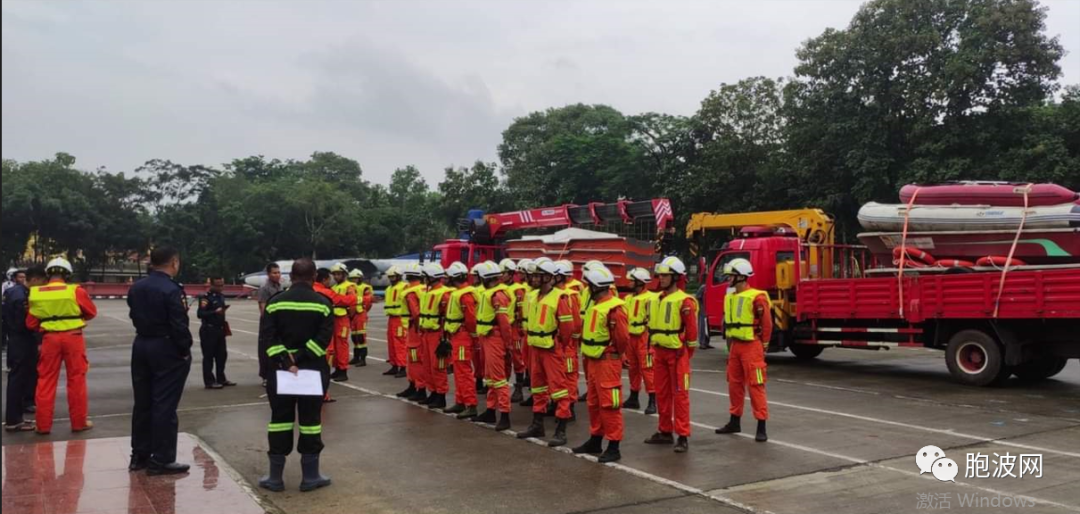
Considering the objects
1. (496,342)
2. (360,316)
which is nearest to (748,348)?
(496,342)

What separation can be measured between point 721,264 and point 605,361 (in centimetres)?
925

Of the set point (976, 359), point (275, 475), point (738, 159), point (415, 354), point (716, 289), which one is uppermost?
point (738, 159)

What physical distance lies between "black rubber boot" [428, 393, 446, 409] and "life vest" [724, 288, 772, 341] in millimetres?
3660

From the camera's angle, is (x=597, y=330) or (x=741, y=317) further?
(x=741, y=317)

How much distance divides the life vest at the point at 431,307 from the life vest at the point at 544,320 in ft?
6.23

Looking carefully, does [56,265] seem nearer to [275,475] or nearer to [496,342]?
[275,475]

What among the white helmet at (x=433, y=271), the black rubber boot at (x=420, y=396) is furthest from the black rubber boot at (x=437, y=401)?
the white helmet at (x=433, y=271)

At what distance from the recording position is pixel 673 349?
7742mm

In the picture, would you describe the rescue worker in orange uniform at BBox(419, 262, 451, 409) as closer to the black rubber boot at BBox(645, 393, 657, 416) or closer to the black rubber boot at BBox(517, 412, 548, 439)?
the black rubber boot at BBox(517, 412, 548, 439)

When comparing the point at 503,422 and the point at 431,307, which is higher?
the point at 431,307

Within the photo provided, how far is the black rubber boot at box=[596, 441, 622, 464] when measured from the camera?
7289 mm

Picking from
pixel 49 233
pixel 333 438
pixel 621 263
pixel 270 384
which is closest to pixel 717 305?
pixel 621 263

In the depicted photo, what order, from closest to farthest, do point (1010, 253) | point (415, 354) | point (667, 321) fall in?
point (667, 321), point (415, 354), point (1010, 253)

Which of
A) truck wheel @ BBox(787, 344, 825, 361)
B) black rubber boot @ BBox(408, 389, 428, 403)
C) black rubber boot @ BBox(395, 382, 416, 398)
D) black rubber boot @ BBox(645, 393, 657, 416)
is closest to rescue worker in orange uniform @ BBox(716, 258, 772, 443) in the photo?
black rubber boot @ BBox(645, 393, 657, 416)
